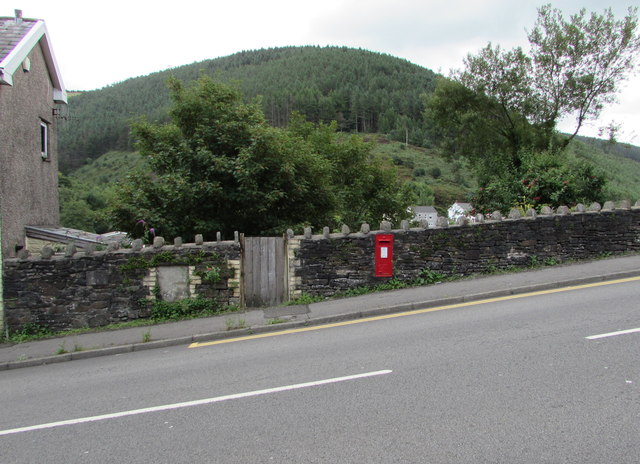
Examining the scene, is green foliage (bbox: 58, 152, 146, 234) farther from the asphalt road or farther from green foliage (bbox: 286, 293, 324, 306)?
the asphalt road

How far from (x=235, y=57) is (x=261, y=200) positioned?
152271 millimetres

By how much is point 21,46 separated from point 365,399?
528 inches

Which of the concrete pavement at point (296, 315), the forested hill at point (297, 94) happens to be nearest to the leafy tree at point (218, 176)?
the concrete pavement at point (296, 315)

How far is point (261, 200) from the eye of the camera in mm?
13445

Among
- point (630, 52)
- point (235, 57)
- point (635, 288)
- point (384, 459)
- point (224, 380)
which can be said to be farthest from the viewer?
point (235, 57)

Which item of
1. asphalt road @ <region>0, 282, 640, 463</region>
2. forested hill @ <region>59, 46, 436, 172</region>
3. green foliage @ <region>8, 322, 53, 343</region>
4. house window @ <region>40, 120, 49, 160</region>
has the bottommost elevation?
green foliage @ <region>8, 322, 53, 343</region>

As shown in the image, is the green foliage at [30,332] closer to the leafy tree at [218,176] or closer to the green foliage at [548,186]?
the leafy tree at [218,176]

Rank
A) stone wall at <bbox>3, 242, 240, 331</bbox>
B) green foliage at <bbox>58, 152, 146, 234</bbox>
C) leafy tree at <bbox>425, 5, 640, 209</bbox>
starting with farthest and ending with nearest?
green foliage at <bbox>58, 152, 146, 234</bbox>
leafy tree at <bbox>425, 5, 640, 209</bbox>
stone wall at <bbox>3, 242, 240, 331</bbox>

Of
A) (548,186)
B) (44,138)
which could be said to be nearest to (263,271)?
(44,138)

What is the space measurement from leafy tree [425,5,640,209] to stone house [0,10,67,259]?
2011 centimetres

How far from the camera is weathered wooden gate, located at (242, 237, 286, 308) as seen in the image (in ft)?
35.4

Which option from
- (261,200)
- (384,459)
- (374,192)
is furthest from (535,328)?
(374,192)

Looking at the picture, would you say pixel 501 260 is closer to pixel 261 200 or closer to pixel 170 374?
pixel 261 200

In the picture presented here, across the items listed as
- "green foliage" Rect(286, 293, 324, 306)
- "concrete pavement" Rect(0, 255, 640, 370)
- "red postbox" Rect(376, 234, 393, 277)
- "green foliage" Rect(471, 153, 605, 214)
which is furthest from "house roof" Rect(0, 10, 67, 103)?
"green foliage" Rect(471, 153, 605, 214)
